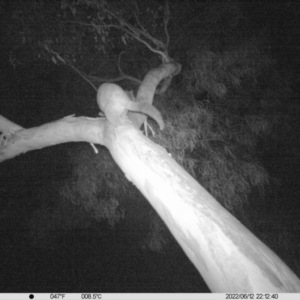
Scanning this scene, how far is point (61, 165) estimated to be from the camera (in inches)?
271

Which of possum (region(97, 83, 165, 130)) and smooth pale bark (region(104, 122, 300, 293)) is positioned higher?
possum (region(97, 83, 165, 130))

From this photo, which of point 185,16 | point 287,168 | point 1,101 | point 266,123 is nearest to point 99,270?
point 1,101

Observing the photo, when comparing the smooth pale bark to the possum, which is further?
the possum

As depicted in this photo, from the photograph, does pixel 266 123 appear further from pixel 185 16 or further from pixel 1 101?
pixel 1 101

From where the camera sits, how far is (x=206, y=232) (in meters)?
1.38

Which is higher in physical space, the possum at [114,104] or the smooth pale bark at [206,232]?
the possum at [114,104]

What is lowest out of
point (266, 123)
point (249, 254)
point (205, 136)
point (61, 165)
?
point (249, 254)

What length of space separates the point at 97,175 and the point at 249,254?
4133 mm

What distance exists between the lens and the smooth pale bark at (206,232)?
125 cm

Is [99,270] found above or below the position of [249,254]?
above

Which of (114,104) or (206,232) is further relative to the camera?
(114,104)

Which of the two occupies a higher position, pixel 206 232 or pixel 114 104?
pixel 114 104

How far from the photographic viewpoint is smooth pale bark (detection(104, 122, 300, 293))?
1.25 meters

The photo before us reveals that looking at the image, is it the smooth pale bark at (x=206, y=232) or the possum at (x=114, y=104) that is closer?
the smooth pale bark at (x=206, y=232)
